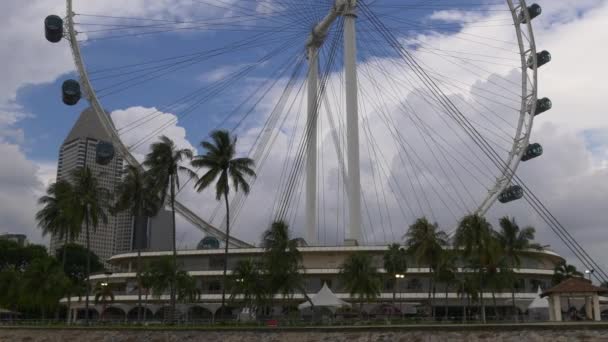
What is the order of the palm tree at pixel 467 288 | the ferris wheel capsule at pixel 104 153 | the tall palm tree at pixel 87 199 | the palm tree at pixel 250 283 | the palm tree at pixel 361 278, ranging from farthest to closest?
1. the tall palm tree at pixel 87 199
2. the palm tree at pixel 467 288
3. the palm tree at pixel 361 278
4. the ferris wheel capsule at pixel 104 153
5. the palm tree at pixel 250 283

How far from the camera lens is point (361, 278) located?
70.7 meters

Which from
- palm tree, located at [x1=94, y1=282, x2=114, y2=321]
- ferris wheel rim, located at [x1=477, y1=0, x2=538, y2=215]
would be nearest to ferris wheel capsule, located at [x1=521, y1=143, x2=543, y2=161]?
ferris wheel rim, located at [x1=477, y1=0, x2=538, y2=215]

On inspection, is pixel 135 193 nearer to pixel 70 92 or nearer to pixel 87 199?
pixel 87 199

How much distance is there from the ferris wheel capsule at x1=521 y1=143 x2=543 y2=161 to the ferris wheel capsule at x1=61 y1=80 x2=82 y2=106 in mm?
52519

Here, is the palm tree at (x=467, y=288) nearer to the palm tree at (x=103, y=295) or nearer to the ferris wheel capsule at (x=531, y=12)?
the ferris wheel capsule at (x=531, y=12)

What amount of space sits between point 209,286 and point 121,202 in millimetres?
22516

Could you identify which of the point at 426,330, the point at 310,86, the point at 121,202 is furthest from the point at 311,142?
the point at 426,330

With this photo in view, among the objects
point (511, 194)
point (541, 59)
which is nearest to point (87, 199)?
point (511, 194)

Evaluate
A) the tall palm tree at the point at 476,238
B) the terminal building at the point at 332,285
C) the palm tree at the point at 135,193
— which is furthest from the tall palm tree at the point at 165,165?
the tall palm tree at the point at 476,238

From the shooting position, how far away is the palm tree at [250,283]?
67188 millimetres

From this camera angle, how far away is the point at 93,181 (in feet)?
257

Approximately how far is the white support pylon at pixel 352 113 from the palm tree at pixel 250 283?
41.0ft

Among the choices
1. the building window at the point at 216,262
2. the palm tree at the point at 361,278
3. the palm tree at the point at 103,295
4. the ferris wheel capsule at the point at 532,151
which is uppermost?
the ferris wheel capsule at the point at 532,151

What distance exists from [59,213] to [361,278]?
3727 cm
